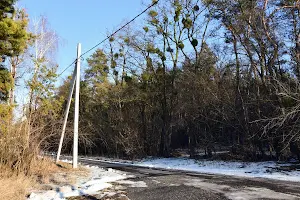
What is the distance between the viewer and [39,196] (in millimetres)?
9586

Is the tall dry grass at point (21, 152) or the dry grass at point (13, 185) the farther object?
the tall dry grass at point (21, 152)

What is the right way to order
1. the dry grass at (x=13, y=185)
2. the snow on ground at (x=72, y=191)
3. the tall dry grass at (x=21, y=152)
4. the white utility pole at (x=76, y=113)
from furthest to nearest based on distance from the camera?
the white utility pole at (x=76, y=113) < the tall dry grass at (x=21, y=152) < the snow on ground at (x=72, y=191) < the dry grass at (x=13, y=185)

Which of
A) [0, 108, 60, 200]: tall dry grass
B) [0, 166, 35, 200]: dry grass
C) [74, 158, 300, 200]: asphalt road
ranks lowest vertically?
[74, 158, 300, 200]: asphalt road

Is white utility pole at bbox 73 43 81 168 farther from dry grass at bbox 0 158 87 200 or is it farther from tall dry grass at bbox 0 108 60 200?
tall dry grass at bbox 0 108 60 200

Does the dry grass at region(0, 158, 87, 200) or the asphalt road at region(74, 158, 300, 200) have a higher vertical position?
the dry grass at region(0, 158, 87, 200)

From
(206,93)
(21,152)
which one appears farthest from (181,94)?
(21,152)

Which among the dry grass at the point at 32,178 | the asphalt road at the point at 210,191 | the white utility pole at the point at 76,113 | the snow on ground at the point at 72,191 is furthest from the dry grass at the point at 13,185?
the white utility pole at the point at 76,113

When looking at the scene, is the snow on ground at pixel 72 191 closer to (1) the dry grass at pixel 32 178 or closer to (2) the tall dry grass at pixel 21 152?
(1) the dry grass at pixel 32 178

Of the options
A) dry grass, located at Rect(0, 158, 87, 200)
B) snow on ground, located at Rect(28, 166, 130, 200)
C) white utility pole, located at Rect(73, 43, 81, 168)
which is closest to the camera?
snow on ground, located at Rect(28, 166, 130, 200)

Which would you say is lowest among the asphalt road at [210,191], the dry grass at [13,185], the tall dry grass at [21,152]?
the asphalt road at [210,191]

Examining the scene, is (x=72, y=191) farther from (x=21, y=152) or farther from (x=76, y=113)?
(x=76, y=113)

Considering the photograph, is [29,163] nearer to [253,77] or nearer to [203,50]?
[253,77]

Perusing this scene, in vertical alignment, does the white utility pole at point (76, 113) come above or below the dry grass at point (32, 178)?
above

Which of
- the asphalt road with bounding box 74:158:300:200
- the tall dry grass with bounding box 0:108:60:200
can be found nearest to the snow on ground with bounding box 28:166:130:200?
the asphalt road with bounding box 74:158:300:200
